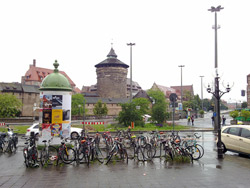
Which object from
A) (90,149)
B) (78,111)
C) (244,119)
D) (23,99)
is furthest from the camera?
(23,99)

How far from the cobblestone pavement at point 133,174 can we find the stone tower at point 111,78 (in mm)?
75073

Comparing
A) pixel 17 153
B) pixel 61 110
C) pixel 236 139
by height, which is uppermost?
pixel 61 110

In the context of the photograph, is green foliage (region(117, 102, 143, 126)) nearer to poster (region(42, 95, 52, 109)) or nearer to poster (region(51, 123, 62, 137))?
poster (region(51, 123, 62, 137))

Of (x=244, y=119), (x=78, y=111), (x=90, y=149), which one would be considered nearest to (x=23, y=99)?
(x=78, y=111)

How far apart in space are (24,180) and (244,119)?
31.3 metres

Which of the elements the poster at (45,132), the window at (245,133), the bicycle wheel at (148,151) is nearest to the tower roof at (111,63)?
the poster at (45,132)

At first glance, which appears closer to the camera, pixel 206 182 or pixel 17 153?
pixel 206 182

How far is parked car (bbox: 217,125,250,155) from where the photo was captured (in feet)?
34.8

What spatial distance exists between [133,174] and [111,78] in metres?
77.3

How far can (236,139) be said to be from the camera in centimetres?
1113

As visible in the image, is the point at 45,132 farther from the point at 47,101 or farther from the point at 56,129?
the point at 47,101

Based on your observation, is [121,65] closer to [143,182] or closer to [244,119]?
[244,119]

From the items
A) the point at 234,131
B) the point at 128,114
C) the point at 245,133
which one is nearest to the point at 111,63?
the point at 128,114

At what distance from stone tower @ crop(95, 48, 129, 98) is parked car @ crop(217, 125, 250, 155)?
73.3 m
